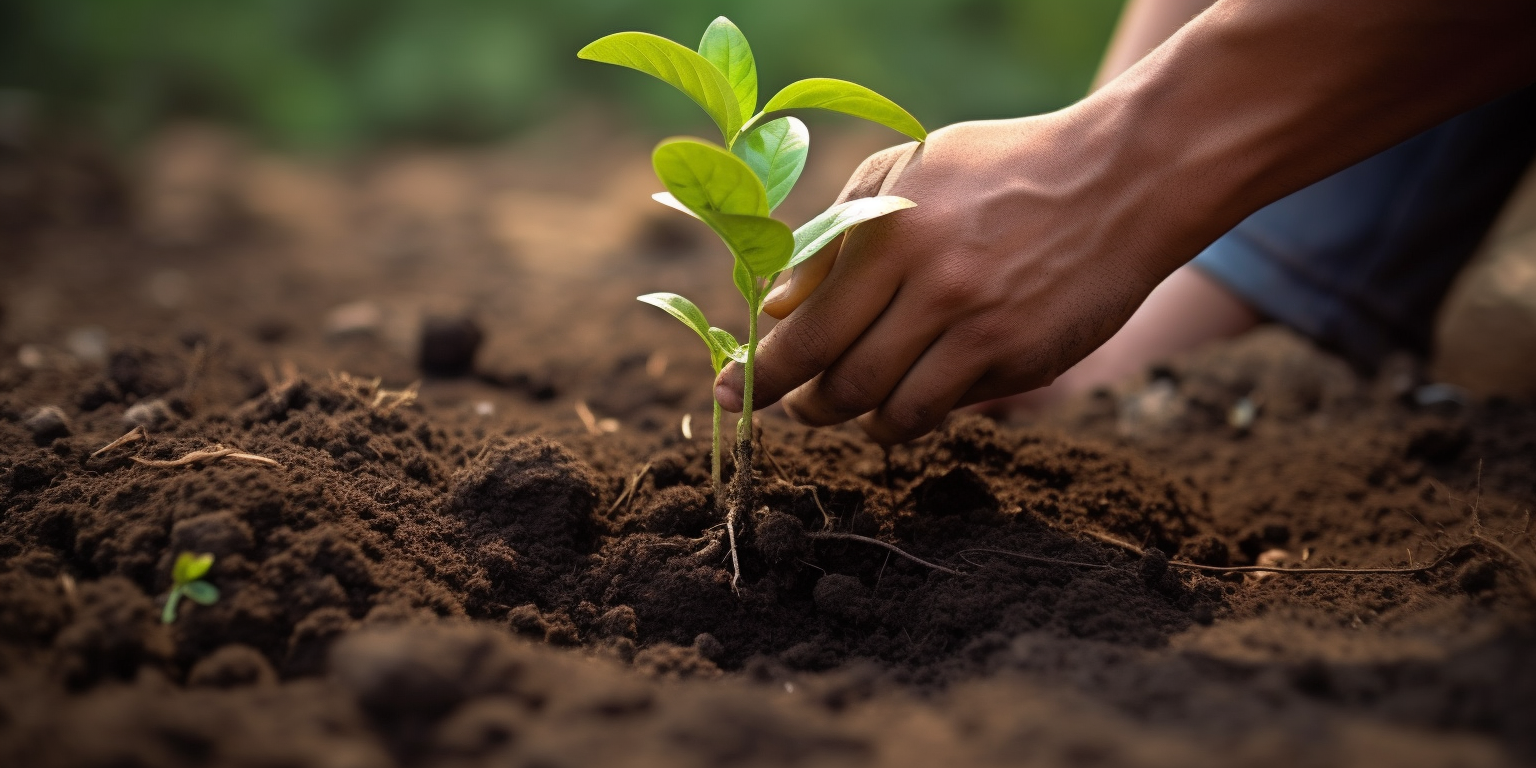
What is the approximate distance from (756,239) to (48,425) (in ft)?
4.01

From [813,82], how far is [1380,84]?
0.76 m

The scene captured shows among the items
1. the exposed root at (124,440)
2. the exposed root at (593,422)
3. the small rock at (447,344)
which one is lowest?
the exposed root at (593,422)

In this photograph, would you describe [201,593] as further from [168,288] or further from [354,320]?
[168,288]

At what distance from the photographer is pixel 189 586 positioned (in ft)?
3.46

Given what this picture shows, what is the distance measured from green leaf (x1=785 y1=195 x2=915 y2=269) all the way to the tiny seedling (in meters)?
0.75

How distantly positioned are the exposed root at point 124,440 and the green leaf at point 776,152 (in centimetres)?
97

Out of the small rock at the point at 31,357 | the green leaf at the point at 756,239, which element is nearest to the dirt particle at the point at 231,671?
the green leaf at the point at 756,239

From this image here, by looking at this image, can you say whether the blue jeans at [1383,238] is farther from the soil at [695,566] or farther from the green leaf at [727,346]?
the green leaf at [727,346]

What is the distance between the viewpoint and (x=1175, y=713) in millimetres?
865

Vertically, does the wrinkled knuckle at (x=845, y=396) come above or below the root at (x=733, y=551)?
above

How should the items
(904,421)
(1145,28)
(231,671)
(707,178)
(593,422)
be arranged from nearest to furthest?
(231,671), (707,178), (904,421), (593,422), (1145,28)

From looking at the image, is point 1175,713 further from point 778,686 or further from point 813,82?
point 813,82

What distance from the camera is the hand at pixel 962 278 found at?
1.30 metres

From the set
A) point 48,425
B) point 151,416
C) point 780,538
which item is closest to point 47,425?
point 48,425
